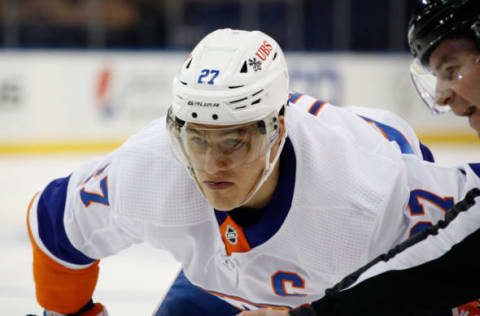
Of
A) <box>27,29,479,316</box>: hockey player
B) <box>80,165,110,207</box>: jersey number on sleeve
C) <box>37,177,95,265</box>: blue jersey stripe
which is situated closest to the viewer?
<box>27,29,479,316</box>: hockey player

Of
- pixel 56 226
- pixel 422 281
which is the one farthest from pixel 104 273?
pixel 422 281

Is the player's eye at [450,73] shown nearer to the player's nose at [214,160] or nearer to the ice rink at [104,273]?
the player's nose at [214,160]

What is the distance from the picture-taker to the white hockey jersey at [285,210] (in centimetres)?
193

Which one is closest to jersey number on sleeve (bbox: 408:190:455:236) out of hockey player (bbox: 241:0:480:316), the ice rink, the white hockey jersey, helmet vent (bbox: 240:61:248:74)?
the white hockey jersey

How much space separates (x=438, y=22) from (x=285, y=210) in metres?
0.67

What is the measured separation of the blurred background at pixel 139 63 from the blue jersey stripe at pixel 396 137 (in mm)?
4547

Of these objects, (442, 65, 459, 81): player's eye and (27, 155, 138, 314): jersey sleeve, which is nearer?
(442, 65, 459, 81): player's eye

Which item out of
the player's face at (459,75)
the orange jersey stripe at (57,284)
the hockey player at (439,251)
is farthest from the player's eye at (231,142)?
the orange jersey stripe at (57,284)

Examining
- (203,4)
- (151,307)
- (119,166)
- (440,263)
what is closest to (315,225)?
(440,263)

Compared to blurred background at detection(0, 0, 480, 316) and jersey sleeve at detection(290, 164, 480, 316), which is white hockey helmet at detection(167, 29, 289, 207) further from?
blurred background at detection(0, 0, 480, 316)

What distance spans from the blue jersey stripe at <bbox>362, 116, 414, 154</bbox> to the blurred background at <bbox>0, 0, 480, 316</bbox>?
4547 mm

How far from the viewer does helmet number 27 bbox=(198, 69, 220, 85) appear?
1829mm

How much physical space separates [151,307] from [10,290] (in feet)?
2.18

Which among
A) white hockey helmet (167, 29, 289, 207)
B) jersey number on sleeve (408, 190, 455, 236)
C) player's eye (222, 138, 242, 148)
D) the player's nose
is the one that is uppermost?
white hockey helmet (167, 29, 289, 207)
